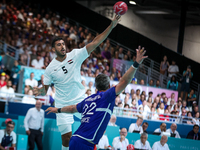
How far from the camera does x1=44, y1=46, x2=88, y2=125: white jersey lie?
5.71 m

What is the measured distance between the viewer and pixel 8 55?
559 inches

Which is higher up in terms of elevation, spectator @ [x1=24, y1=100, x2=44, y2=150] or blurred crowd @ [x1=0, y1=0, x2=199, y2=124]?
blurred crowd @ [x1=0, y1=0, x2=199, y2=124]

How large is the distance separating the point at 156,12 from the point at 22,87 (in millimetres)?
12372

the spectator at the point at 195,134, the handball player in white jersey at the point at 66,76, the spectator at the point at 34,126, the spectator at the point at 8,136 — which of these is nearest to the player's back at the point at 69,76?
the handball player in white jersey at the point at 66,76

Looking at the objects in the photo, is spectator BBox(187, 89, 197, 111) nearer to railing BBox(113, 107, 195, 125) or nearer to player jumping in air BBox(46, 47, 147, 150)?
railing BBox(113, 107, 195, 125)

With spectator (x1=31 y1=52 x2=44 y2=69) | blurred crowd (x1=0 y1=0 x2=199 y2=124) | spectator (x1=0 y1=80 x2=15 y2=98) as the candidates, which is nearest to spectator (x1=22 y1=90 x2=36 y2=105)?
blurred crowd (x1=0 y1=0 x2=199 y2=124)

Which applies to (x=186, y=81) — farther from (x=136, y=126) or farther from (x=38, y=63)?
(x=38, y=63)

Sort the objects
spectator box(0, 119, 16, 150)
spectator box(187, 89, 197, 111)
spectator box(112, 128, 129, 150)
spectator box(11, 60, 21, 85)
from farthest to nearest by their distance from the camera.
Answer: spectator box(187, 89, 197, 111) → spectator box(11, 60, 21, 85) → spectator box(112, 128, 129, 150) → spectator box(0, 119, 16, 150)

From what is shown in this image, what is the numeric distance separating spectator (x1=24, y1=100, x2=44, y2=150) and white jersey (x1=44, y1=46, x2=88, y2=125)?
4384mm

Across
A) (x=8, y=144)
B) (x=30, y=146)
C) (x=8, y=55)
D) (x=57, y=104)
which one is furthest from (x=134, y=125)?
(x=8, y=55)

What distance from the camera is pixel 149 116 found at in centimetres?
1284

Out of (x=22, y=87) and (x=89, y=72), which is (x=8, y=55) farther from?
(x=89, y=72)

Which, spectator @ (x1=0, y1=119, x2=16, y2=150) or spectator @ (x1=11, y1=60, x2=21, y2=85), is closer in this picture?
spectator @ (x1=0, y1=119, x2=16, y2=150)

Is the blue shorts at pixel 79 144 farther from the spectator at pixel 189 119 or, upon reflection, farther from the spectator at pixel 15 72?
the spectator at pixel 189 119
